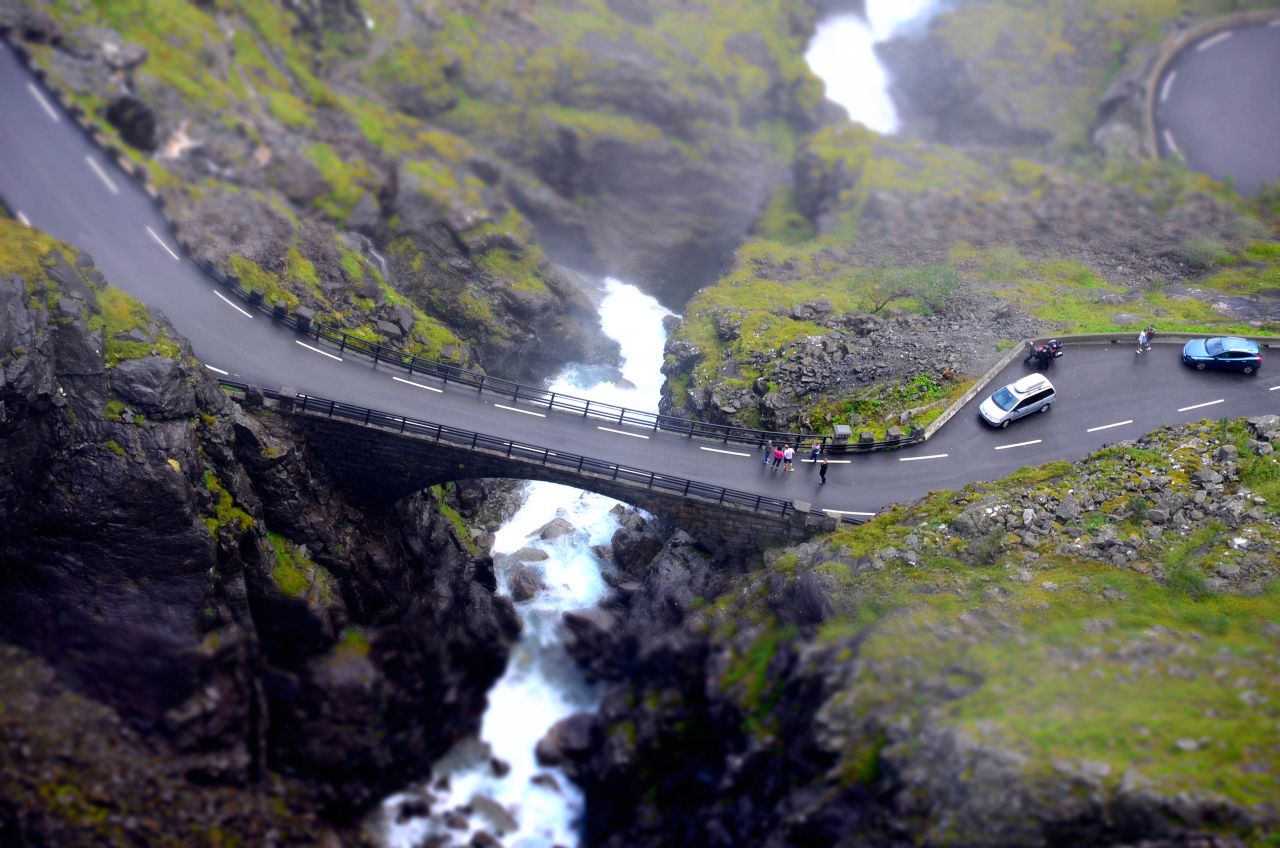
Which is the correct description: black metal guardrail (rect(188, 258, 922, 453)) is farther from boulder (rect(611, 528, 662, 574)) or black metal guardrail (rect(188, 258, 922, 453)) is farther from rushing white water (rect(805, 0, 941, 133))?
rushing white water (rect(805, 0, 941, 133))

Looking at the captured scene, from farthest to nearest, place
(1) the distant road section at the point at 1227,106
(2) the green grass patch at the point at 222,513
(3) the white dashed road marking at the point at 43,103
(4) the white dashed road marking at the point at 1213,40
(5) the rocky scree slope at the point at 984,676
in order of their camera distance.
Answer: (4) the white dashed road marking at the point at 1213,40 < (1) the distant road section at the point at 1227,106 < (3) the white dashed road marking at the point at 43,103 < (2) the green grass patch at the point at 222,513 < (5) the rocky scree slope at the point at 984,676

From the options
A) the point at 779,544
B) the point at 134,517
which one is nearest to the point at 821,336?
the point at 779,544

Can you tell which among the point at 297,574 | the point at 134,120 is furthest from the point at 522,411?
the point at 134,120

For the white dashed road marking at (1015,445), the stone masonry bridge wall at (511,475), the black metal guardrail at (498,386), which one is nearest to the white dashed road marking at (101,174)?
the black metal guardrail at (498,386)

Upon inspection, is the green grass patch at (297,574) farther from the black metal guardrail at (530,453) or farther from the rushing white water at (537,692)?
the rushing white water at (537,692)

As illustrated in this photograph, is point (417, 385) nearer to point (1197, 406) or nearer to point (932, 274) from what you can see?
point (932, 274)

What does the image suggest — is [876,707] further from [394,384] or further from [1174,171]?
[1174,171]
